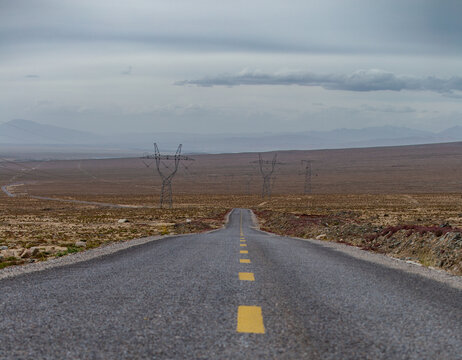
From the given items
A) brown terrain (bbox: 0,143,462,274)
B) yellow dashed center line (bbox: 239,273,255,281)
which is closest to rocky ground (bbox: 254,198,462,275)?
brown terrain (bbox: 0,143,462,274)

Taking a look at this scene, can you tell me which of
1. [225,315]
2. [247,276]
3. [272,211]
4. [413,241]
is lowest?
[272,211]

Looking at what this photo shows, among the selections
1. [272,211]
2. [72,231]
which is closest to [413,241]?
[72,231]

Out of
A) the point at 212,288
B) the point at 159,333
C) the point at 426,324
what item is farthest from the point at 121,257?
the point at 426,324

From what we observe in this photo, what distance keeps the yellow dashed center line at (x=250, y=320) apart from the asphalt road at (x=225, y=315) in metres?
0.01

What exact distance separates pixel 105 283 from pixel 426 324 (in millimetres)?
5275

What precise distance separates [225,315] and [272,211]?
54419 mm

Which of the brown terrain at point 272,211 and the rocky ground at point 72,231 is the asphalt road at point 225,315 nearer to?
the brown terrain at point 272,211

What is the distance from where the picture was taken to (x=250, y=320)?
5.86 meters

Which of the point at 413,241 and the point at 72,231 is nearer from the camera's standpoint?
the point at 413,241

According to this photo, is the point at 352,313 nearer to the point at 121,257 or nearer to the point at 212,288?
the point at 212,288

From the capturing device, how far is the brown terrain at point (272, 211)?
1923 cm

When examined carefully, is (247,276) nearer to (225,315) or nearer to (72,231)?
(225,315)

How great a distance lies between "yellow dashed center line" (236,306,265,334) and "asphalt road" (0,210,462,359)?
1cm

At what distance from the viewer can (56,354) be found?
15.0ft
